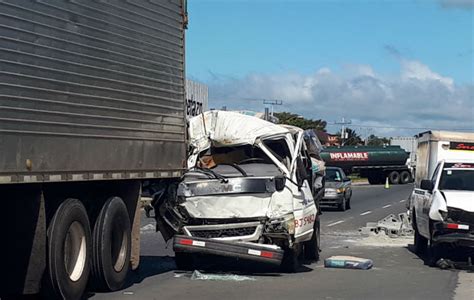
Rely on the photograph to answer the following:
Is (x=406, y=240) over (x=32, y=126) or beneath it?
beneath

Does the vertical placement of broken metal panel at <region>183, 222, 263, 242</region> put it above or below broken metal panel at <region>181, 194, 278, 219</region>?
below

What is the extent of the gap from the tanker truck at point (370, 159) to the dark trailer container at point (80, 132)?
5353cm

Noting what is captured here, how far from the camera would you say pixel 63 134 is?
9.62m

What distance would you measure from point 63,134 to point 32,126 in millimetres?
694

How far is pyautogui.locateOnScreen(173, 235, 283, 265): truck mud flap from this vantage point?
12.9 meters

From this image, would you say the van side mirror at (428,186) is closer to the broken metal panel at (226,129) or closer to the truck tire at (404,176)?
the broken metal panel at (226,129)

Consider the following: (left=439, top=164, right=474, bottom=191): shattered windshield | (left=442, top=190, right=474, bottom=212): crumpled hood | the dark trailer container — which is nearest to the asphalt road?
the dark trailer container

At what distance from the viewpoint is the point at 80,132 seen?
33.0 ft

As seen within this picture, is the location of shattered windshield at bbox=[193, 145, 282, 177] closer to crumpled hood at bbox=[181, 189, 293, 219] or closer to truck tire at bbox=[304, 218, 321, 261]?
crumpled hood at bbox=[181, 189, 293, 219]

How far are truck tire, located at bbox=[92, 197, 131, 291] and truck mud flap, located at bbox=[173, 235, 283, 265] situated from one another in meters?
1.24

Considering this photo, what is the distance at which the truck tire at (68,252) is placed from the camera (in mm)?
9570

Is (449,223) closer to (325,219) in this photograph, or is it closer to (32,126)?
(32,126)

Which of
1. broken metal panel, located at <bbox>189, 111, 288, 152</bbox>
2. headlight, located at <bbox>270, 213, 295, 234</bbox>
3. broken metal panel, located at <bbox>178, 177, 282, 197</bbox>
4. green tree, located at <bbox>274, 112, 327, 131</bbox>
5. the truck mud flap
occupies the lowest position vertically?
the truck mud flap

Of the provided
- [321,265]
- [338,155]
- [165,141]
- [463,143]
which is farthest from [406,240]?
[338,155]
